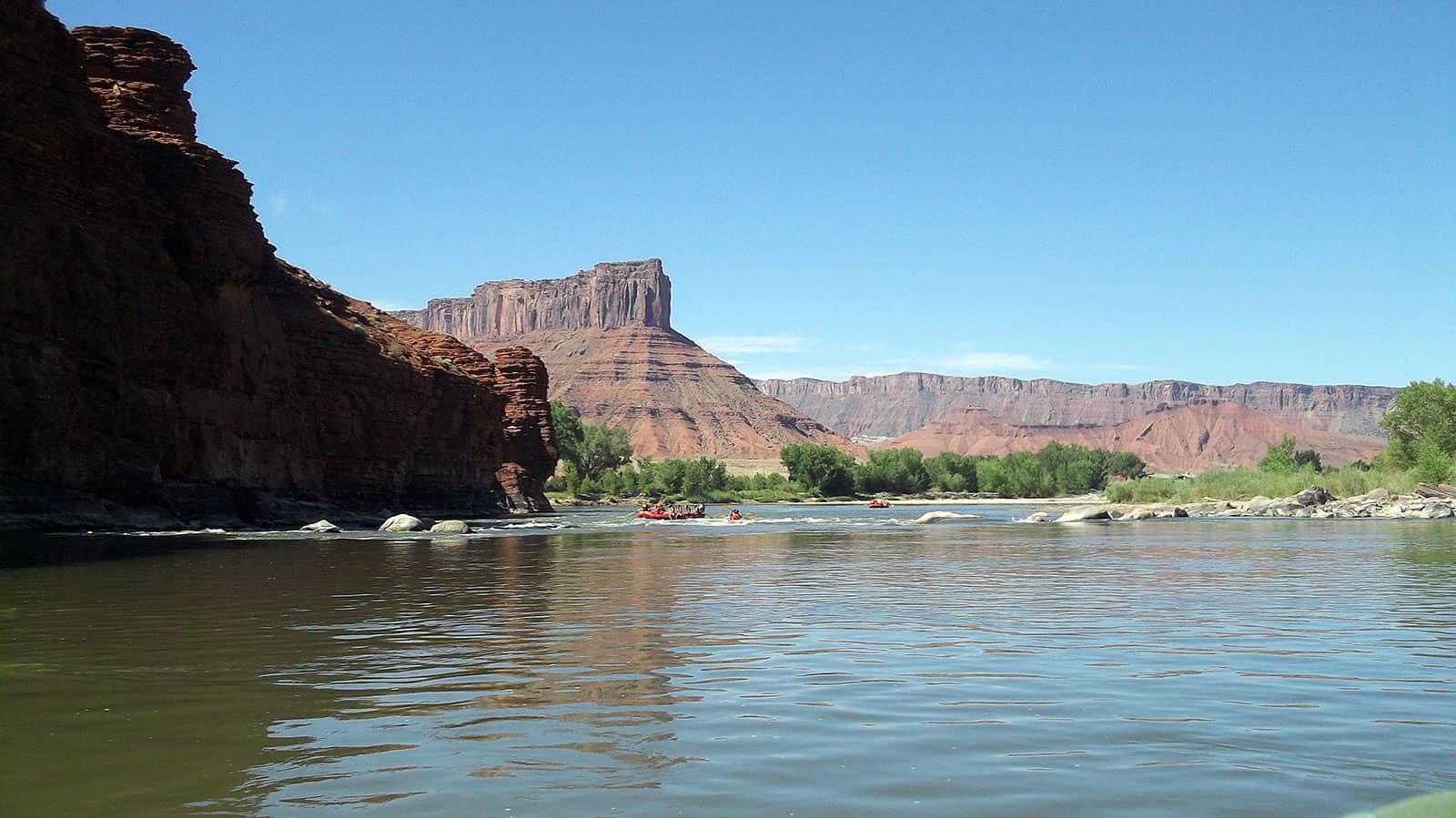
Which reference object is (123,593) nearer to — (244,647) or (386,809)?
(244,647)

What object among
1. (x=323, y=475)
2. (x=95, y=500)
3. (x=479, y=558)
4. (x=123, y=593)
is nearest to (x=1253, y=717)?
(x=123, y=593)

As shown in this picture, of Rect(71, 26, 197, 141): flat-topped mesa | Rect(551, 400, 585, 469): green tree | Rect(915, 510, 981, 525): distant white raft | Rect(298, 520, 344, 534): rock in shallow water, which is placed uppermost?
Rect(71, 26, 197, 141): flat-topped mesa

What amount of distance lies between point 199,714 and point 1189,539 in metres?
37.7

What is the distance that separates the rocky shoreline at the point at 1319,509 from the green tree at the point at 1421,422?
14.8 metres

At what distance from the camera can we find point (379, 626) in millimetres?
15414

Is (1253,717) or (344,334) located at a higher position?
(344,334)

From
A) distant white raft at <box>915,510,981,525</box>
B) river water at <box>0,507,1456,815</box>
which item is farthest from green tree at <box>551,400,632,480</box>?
river water at <box>0,507,1456,815</box>

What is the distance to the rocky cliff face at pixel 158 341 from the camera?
129 feet

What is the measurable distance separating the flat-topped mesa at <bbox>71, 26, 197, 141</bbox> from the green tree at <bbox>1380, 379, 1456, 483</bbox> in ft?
269

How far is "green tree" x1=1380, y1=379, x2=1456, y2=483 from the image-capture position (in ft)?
281

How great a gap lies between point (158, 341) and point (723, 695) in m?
43.9

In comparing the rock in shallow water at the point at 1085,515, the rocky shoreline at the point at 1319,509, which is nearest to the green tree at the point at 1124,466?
the rocky shoreline at the point at 1319,509

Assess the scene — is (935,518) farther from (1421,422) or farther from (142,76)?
(142,76)

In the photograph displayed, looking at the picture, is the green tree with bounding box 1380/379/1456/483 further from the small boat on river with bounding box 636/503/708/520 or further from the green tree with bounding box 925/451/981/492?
the green tree with bounding box 925/451/981/492
